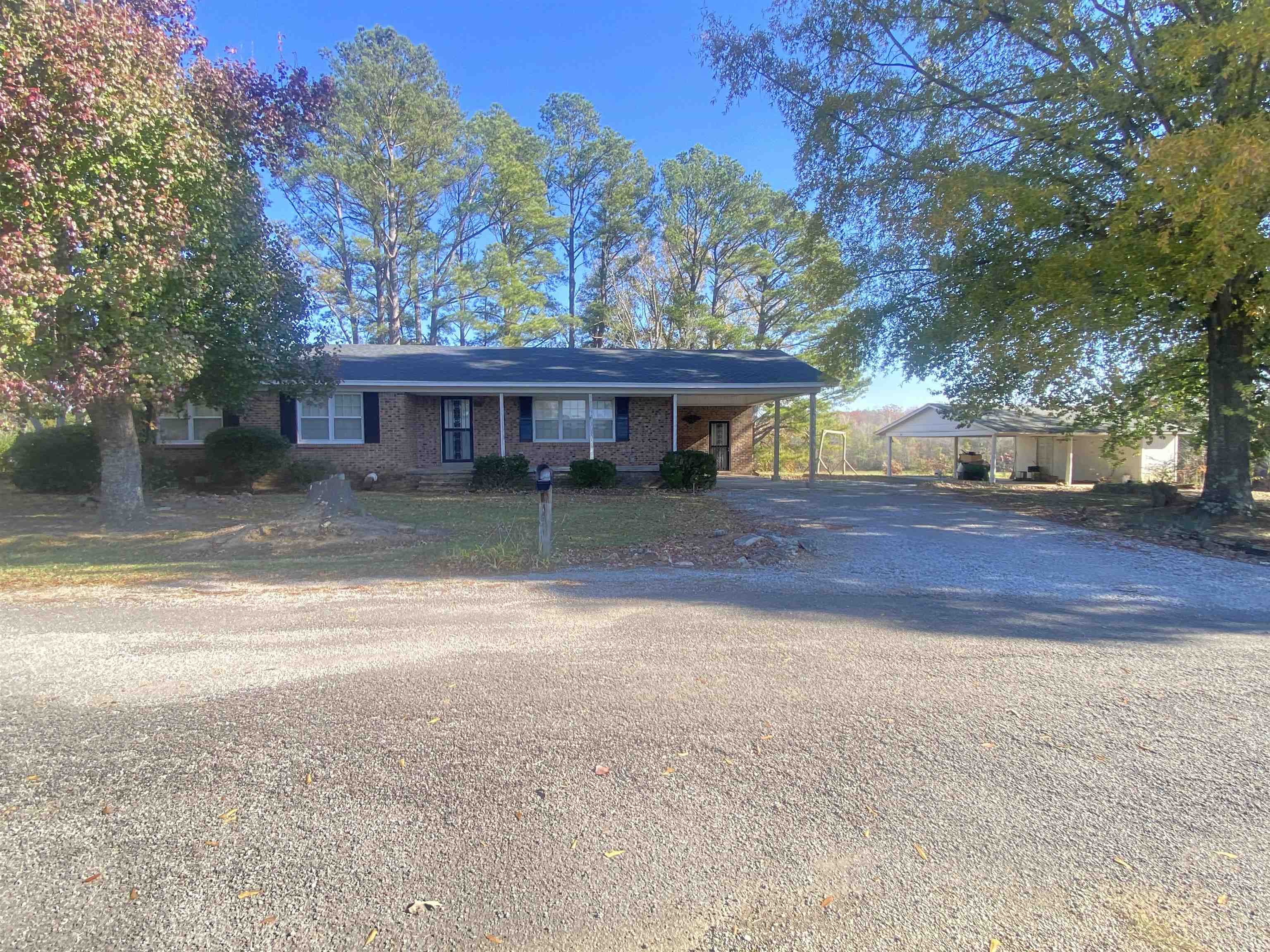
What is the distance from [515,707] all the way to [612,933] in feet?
5.92

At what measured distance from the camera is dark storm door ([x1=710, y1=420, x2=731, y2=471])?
80.7 ft

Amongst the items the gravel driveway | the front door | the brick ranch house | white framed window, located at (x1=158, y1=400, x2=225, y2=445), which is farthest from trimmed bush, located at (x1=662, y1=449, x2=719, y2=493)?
white framed window, located at (x1=158, y1=400, x2=225, y2=445)

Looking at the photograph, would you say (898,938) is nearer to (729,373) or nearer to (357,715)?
(357,715)

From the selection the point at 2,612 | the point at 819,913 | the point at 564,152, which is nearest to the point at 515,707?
the point at 819,913

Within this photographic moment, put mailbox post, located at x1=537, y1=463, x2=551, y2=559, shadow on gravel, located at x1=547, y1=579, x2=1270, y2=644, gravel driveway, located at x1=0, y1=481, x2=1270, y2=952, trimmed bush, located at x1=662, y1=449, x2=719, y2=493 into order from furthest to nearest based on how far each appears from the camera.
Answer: trimmed bush, located at x1=662, y1=449, x2=719, y2=493, mailbox post, located at x1=537, y1=463, x2=551, y2=559, shadow on gravel, located at x1=547, y1=579, x2=1270, y2=644, gravel driveway, located at x1=0, y1=481, x2=1270, y2=952

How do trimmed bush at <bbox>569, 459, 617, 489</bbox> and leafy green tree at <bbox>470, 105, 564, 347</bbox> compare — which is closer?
trimmed bush at <bbox>569, 459, 617, 489</bbox>

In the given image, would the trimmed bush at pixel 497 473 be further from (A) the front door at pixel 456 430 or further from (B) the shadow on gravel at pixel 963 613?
(B) the shadow on gravel at pixel 963 613

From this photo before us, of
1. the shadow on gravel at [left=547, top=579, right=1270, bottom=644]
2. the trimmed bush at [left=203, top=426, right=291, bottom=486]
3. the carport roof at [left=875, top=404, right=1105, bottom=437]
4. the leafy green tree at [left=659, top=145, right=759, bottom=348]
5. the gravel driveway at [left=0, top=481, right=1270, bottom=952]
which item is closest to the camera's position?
the gravel driveway at [left=0, top=481, right=1270, bottom=952]

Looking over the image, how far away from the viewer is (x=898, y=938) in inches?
83.7

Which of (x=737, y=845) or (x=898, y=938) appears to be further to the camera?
(x=737, y=845)

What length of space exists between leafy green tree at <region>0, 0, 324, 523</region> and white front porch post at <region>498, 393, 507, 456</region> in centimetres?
536

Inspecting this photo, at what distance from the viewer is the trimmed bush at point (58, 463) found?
1452 centimetres

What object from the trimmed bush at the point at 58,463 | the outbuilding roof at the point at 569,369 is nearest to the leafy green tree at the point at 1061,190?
the outbuilding roof at the point at 569,369

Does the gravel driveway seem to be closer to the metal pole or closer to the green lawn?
the green lawn
